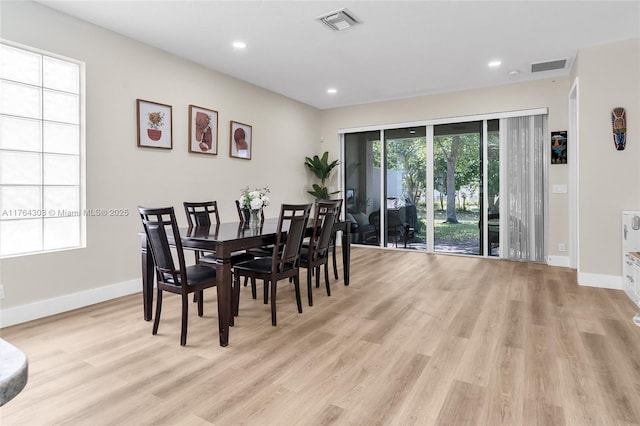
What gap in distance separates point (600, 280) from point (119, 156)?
5.55 m

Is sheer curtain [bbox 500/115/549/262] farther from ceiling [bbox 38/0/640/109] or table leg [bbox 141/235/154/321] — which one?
table leg [bbox 141/235/154/321]

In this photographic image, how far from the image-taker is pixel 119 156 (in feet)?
12.3

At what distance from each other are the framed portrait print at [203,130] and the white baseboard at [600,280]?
486 centimetres

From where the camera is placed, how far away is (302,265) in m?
3.48

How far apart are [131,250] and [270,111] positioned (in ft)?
10.3

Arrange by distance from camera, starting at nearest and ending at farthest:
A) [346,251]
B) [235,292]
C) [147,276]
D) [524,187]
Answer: [147,276] < [235,292] < [346,251] < [524,187]

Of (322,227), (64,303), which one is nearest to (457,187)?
(322,227)

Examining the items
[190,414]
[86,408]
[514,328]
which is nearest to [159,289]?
[86,408]

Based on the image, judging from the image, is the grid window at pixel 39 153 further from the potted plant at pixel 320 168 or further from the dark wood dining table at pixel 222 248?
the potted plant at pixel 320 168

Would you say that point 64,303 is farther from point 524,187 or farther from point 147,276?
point 524,187

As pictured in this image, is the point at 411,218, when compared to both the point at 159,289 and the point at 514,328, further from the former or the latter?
the point at 159,289

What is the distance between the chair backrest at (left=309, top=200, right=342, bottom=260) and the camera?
3.49 m

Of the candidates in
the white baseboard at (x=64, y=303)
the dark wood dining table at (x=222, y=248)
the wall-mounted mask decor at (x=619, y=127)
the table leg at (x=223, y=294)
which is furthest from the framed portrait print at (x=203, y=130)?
the wall-mounted mask decor at (x=619, y=127)

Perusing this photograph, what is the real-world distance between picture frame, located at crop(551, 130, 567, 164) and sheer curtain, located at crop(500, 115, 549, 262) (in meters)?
0.14
